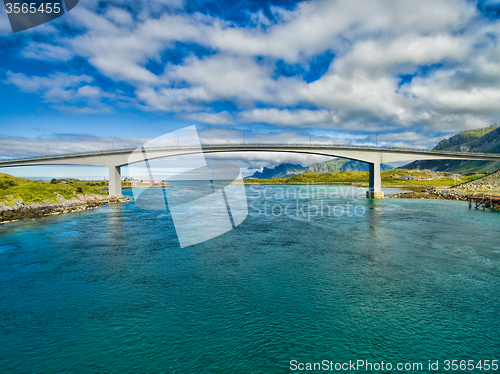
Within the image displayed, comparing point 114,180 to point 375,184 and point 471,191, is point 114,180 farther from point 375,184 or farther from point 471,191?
point 471,191

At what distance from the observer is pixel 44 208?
3738 centimetres

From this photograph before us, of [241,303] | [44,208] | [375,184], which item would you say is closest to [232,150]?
[375,184]

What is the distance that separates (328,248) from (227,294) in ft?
33.3

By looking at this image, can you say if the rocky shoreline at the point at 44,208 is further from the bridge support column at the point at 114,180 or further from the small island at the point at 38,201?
the bridge support column at the point at 114,180

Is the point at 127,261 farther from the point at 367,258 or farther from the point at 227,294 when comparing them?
the point at 367,258

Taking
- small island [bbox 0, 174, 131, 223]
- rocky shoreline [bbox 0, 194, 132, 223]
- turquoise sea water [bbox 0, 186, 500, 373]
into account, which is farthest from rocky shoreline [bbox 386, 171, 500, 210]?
small island [bbox 0, 174, 131, 223]

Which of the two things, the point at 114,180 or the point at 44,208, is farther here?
the point at 114,180

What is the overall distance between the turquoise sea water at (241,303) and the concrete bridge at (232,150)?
3655 cm

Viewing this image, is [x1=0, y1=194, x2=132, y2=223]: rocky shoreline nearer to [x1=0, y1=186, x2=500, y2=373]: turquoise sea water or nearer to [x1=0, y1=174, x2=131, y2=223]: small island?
[x1=0, y1=174, x2=131, y2=223]: small island

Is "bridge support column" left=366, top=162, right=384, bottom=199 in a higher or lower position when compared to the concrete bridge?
lower

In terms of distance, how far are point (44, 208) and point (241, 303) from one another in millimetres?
38959

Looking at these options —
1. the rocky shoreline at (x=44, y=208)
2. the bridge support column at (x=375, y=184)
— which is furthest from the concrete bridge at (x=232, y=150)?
the rocky shoreline at (x=44, y=208)

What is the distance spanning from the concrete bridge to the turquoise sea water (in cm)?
3655

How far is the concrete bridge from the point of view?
180 feet
